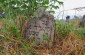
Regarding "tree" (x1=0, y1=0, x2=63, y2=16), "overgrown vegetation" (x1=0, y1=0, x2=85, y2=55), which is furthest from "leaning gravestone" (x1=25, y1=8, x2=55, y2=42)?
"tree" (x1=0, y1=0, x2=63, y2=16)

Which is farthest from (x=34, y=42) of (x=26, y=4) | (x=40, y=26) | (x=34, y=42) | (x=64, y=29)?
(x=26, y=4)

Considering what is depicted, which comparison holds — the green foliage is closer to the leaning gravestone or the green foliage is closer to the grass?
the grass

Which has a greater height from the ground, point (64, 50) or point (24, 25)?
point (24, 25)

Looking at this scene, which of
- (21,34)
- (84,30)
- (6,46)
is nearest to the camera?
(6,46)

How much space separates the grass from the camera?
3.05 metres

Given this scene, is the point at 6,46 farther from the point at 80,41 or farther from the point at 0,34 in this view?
the point at 80,41

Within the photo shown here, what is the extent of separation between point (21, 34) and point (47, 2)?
11.0ft

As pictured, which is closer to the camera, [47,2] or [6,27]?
[6,27]

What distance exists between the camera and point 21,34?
10.8 feet

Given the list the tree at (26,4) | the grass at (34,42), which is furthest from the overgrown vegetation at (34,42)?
the tree at (26,4)

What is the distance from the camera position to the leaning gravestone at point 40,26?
10.9 feet

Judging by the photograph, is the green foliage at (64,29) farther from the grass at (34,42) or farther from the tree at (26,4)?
the tree at (26,4)

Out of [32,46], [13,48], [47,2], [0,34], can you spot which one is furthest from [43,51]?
[47,2]

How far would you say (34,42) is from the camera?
10.5 ft
